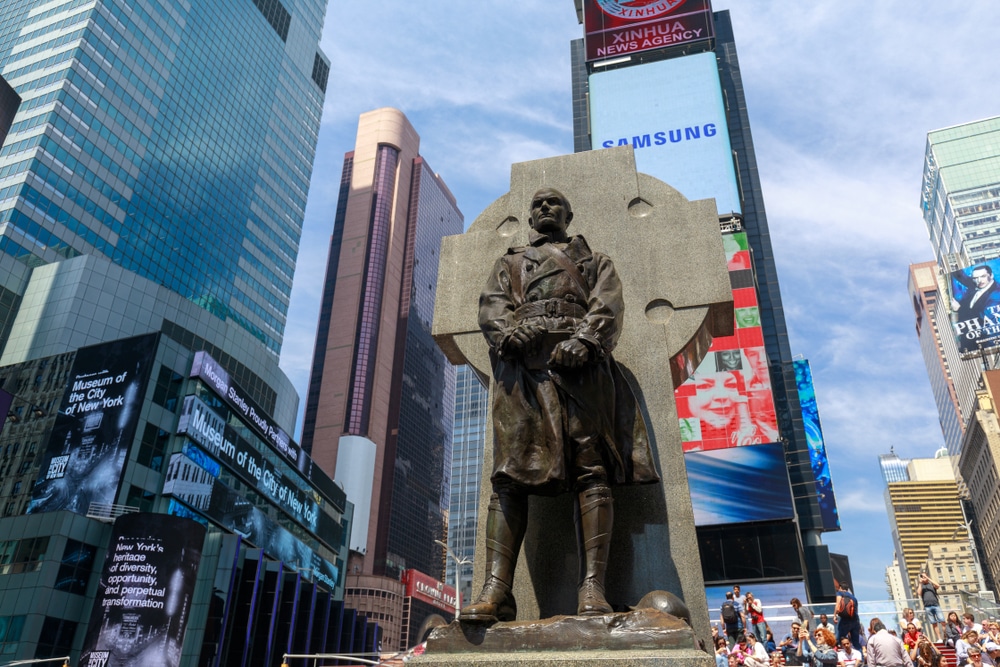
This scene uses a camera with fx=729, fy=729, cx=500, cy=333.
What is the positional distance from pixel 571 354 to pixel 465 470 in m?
137

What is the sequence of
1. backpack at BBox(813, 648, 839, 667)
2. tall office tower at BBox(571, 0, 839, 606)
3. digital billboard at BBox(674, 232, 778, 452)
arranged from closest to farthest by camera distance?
backpack at BBox(813, 648, 839, 667)
tall office tower at BBox(571, 0, 839, 606)
digital billboard at BBox(674, 232, 778, 452)

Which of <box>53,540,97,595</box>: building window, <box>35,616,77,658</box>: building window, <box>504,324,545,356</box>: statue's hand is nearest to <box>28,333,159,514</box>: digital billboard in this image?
<box>53,540,97,595</box>: building window

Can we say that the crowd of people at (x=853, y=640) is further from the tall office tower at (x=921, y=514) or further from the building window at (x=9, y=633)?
the tall office tower at (x=921, y=514)

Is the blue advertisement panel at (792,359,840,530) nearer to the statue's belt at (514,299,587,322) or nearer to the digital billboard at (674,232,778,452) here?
the digital billboard at (674,232,778,452)

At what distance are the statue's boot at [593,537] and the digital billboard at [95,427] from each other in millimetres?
41366

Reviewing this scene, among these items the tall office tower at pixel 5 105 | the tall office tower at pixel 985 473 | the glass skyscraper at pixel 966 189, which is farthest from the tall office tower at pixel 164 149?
the glass skyscraper at pixel 966 189

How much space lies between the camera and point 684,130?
165 feet

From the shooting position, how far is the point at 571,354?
414 centimetres

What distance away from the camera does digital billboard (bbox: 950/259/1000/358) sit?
209ft

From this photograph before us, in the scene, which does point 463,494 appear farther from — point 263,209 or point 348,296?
point 263,209

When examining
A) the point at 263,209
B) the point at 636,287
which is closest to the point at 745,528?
the point at 636,287

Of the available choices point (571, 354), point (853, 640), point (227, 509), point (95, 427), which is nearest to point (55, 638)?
point (95, 427)

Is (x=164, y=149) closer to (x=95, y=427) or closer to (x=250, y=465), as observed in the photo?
(x=250, y=465)

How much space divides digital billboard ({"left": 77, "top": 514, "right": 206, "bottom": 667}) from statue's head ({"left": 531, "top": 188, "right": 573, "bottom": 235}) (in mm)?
35648
